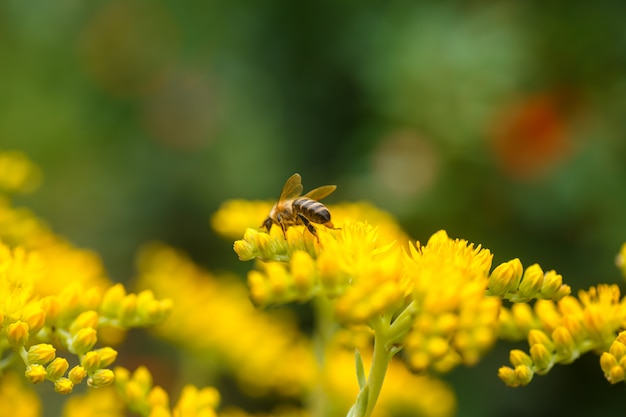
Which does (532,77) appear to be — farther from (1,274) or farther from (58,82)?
(1,274)

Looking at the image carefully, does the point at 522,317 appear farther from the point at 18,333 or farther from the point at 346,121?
the point at 346,121

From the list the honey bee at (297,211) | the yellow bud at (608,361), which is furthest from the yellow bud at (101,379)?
the yellow bud at (608,361)

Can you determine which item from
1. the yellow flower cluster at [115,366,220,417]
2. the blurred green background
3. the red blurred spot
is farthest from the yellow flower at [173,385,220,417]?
the red blurred spot

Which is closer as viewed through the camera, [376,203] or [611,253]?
[611,253]

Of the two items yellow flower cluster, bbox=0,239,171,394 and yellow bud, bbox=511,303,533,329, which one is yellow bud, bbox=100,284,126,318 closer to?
yellow flower cluster, bbox=0,239,171,394

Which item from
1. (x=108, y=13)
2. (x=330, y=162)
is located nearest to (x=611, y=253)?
(x=330, y=162)
